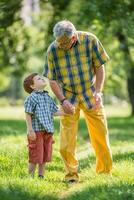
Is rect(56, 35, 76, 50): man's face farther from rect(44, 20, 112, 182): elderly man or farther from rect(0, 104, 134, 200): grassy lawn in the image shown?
rect(0, 104, 134, 200): grassy lawn

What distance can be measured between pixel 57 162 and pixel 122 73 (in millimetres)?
28922

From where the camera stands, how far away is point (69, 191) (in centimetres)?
984

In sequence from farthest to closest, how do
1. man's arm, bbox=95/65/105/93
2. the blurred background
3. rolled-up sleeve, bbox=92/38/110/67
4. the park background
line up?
the blurred background
man's arm, bbox=95/65/105/93
rolled-up sleeve, bbox=92/38/110/67
the park background

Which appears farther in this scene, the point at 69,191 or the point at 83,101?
the point at 83,101

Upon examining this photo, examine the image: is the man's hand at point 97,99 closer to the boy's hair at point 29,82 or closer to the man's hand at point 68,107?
the man's hand at point 68,107

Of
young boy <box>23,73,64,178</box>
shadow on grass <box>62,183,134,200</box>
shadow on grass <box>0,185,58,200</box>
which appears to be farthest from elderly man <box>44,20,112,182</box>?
shadow on grass <box>0,185,58,200</box>

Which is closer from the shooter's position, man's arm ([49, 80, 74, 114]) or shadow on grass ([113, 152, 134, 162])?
man's arm ([49, 80, 74, 114])

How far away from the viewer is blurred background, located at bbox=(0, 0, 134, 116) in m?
19.2

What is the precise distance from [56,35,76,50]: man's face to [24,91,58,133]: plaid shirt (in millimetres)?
941

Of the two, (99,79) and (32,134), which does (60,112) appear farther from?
(99,79)

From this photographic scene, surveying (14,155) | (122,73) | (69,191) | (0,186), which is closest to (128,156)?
(14,155)

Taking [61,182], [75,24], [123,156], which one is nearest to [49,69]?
[61,182]

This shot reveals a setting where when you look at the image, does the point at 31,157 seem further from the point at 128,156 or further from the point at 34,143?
the point at 128,156

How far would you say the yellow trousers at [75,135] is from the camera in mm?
10797
